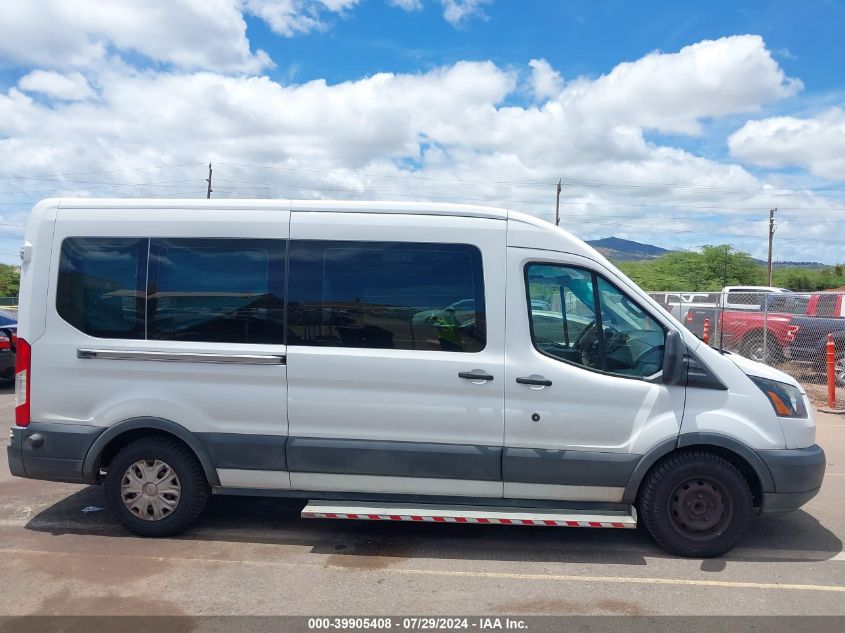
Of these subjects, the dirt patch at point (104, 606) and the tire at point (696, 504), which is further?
the tire at point (696, 504)

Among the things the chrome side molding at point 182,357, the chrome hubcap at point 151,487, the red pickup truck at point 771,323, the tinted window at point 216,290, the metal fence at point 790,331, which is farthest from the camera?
the red pickup truck at point 771,323

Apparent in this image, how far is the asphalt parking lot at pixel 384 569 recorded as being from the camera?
13.2 feet

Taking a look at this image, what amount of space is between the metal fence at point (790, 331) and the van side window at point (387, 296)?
1021 centimetres

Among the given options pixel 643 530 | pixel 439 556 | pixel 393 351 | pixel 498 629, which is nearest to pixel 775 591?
pixel 643 530

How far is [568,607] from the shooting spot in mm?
4012

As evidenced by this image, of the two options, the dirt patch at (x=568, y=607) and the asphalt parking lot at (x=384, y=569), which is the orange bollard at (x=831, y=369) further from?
the dirt patch at (x=568, y=607)

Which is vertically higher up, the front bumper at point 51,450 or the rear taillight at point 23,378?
the rear taillight at point 23,378

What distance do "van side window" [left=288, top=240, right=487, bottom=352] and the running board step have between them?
1125mm

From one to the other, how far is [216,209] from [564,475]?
3142mm

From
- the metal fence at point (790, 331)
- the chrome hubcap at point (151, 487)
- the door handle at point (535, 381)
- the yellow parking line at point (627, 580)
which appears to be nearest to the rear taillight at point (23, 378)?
the chrome hubcap at point (151, 487)

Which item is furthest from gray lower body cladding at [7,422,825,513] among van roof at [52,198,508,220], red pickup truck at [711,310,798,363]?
red pickup truck at [711,310,798,363]

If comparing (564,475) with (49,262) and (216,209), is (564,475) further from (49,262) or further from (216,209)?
(49,262)

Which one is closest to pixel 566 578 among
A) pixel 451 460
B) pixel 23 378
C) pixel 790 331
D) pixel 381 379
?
pixel 451 460

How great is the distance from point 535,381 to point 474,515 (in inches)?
39.7
